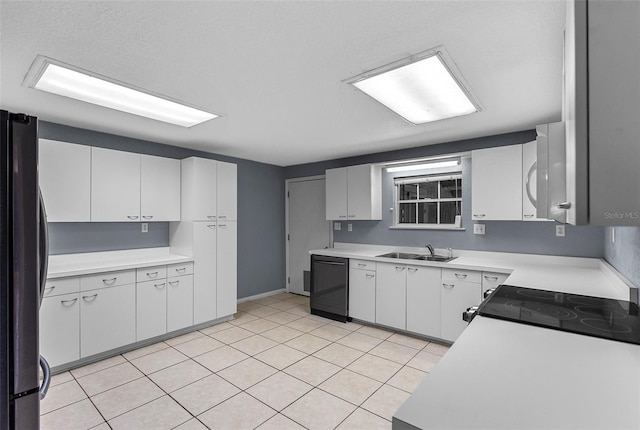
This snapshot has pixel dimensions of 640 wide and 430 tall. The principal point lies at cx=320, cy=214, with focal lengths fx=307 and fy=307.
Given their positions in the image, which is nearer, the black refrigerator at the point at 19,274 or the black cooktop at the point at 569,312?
the black refrigerator at the point at 19,274

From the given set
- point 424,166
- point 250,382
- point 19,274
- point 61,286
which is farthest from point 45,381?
point 424,166

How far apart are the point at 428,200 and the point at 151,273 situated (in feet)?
11.6

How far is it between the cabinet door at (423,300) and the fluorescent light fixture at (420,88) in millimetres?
1694

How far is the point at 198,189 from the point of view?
12.8 feet

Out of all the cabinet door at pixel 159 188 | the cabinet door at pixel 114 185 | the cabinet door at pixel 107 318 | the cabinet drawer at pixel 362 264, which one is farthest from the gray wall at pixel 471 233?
the cabinet door at pixel 107 318

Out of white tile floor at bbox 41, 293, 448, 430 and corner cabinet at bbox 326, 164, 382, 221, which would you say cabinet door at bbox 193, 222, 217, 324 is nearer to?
white tile floor at bbox 41, 293, 448, 430

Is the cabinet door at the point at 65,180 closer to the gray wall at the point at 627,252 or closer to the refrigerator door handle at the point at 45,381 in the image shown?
the refrigerator door handle at the point at 45,381

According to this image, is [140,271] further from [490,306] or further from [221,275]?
[490,306]

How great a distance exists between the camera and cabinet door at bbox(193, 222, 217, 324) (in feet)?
12.7

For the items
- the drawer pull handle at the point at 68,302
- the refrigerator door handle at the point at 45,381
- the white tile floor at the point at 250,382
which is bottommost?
the white tile floor at the point at 250,382

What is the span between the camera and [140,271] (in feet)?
11.1

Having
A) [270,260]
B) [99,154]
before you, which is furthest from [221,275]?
[99,154]

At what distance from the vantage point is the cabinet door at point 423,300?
3.39 metres

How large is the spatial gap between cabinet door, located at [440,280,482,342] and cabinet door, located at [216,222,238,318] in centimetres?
271
